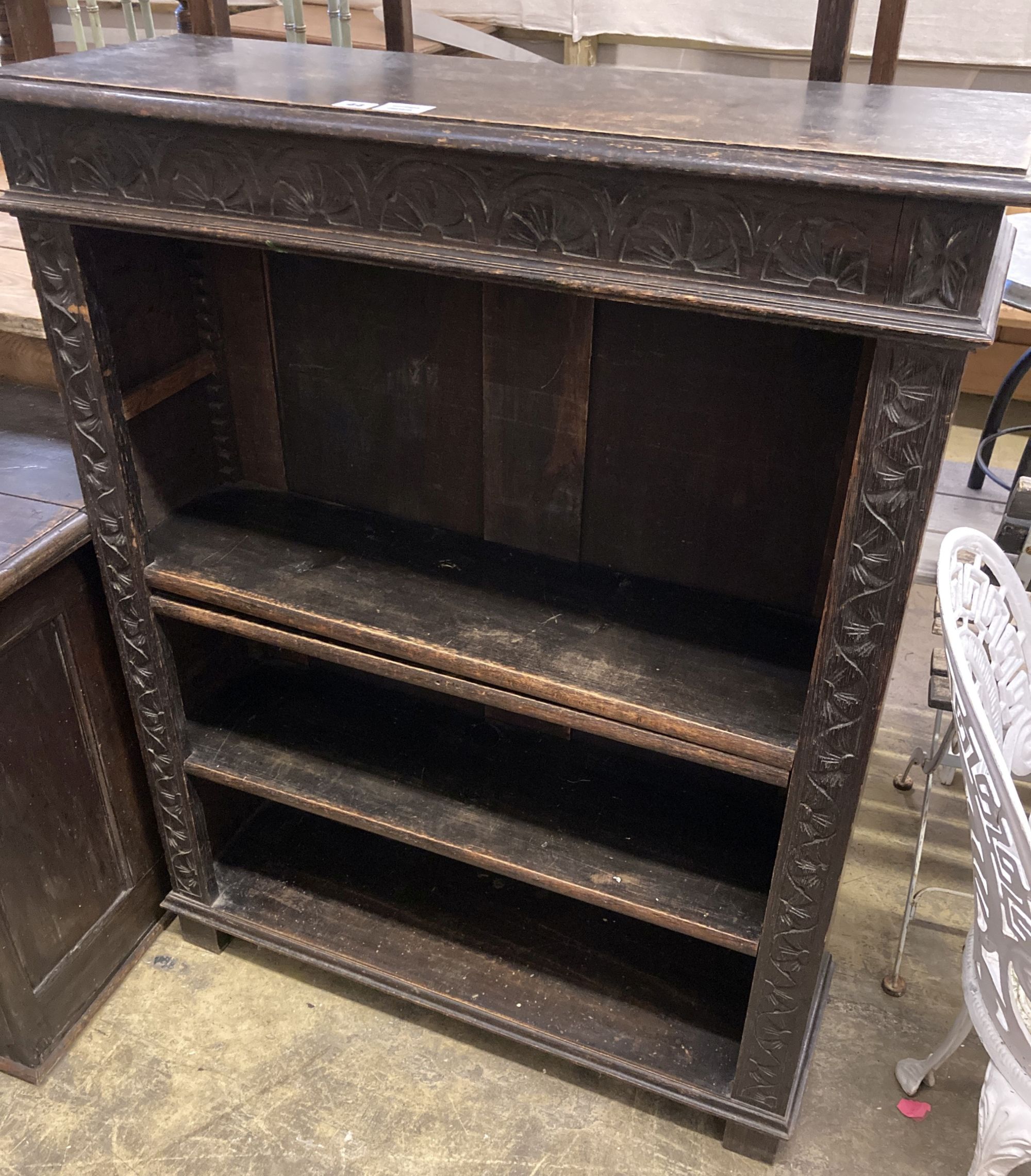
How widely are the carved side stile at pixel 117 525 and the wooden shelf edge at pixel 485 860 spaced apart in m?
0.09

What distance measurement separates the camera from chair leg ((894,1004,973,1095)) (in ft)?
5.37

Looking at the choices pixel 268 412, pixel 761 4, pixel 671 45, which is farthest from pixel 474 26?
pixel 268 412

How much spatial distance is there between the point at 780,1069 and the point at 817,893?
0.37 metres

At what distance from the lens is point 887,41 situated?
1.41 meters

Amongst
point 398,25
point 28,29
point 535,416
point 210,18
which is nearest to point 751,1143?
point 535,416

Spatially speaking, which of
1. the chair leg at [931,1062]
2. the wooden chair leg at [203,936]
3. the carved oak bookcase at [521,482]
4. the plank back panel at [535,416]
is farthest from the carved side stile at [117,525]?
the chair leg at [931,1062]

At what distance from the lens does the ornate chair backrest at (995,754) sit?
119 centimetres

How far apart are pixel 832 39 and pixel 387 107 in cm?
64

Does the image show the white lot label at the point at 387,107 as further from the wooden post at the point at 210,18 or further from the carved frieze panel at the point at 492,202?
the wooden post at the point at 210,18

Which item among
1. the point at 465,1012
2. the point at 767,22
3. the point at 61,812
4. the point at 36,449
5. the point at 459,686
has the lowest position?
the point at 465,1012

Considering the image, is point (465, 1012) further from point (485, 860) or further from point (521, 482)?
point (521, 482)

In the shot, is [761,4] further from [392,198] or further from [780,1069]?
[780,1069]

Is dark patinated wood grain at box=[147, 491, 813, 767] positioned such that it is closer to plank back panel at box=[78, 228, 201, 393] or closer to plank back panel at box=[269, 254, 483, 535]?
plank back panel at box=[269, 254, 483, 535]

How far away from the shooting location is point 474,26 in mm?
4047
